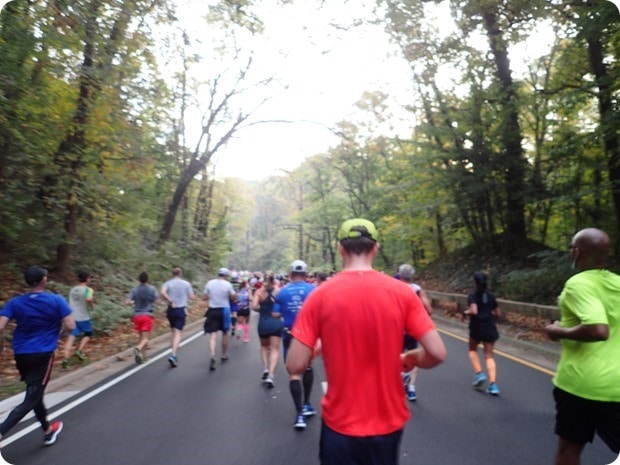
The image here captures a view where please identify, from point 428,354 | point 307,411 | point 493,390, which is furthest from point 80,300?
point 428,354

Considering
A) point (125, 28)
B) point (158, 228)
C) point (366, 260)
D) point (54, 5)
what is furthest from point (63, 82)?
point (158, 228)

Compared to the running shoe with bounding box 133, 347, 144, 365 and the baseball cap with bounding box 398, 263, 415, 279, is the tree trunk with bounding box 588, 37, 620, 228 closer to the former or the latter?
the baseball cap with bounding box 398, 263, 415, 279

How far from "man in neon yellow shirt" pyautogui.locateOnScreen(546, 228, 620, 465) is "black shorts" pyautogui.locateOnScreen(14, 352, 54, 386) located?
16.7ft

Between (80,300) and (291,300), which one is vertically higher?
(291,300)

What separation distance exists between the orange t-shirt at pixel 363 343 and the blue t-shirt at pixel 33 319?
4101 millimetres

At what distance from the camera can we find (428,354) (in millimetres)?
2311

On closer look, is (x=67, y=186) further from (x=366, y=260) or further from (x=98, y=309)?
(x=366, y=260)

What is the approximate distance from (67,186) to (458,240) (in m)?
22.8

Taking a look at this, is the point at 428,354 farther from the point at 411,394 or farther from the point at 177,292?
the point at 177,292

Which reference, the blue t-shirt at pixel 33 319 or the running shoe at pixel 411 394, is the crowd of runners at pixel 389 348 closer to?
the blue t-shirt at pixel 33 319

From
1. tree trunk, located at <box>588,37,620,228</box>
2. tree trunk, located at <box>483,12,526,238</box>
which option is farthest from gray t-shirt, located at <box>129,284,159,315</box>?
tree trunk, located at <box>483,12,526,238</box>

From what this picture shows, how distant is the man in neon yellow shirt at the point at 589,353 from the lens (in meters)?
2.88

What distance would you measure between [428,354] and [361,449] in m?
0.56

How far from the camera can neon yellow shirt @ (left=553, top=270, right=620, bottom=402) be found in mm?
2875
